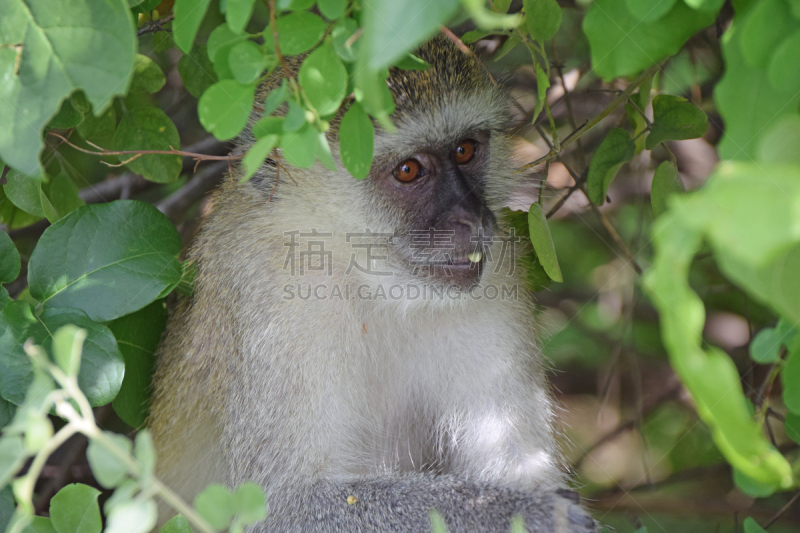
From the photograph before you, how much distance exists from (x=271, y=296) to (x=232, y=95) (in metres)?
0.99

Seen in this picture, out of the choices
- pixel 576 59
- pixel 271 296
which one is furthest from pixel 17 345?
pixel 576 59

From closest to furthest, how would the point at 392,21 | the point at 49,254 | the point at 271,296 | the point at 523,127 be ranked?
1. the point at 392,21
2. the point at 49,254
3. the point at 271,296
4. the point at 523,127

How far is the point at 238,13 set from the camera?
59.3 inches

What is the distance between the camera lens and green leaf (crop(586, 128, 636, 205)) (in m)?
2.59

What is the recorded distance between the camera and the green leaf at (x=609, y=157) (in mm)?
2588

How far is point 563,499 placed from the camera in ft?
7.62

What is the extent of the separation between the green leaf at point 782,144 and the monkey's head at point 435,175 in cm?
133

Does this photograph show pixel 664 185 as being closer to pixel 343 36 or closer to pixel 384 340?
pixel 384 340

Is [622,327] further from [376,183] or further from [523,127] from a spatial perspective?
[376,183]

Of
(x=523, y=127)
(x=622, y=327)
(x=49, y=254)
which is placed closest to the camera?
(x=49, y=254)

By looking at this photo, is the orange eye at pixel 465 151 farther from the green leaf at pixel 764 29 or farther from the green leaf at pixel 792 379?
the green leaf at pixel 792 379

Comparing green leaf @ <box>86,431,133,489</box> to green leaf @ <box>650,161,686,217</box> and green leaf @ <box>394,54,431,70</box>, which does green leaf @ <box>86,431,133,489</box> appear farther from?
green leaf @ <box>650,161,686,217</box>

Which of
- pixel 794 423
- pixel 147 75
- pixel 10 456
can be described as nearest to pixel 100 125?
pixel 147 75

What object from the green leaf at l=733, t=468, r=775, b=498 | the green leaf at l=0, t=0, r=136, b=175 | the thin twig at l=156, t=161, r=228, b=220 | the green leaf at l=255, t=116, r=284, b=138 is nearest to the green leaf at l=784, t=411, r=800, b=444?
the green leaf at l=733, t=468, r=775, b=498
